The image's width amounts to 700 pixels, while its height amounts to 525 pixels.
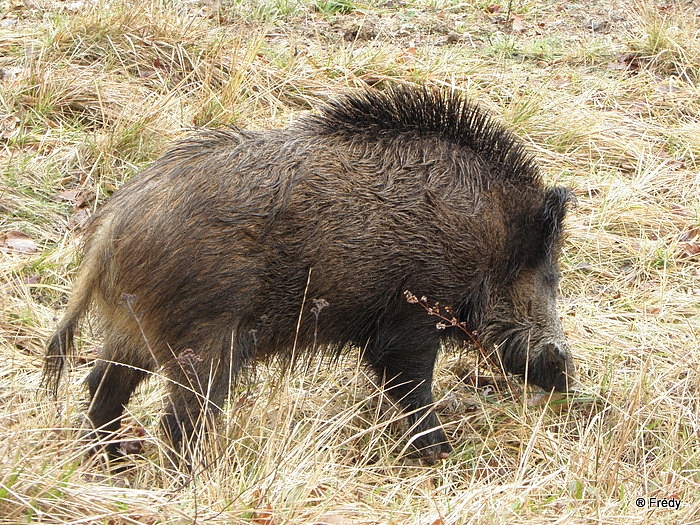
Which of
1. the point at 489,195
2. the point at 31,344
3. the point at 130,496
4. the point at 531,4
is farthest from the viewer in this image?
the point at 531,4

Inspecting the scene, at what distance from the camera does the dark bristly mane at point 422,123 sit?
4.47m

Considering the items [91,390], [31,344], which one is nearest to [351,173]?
[91,390]

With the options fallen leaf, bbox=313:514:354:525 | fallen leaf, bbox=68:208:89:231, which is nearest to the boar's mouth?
fallen leaf, bbox=313:514:354:525

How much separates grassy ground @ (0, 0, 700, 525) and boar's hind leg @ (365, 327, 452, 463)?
5.5 inches

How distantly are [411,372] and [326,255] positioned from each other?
0.88 m

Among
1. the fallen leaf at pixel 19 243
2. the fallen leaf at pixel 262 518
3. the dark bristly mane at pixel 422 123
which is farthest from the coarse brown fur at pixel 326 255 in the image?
the fallen leaf at pixel 19 243

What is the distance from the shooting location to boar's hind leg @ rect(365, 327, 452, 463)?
4527mm

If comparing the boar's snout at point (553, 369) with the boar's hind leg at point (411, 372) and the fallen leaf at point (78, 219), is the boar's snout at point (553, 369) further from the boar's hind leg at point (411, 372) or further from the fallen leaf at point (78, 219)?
the fallen leaf at point (78, 219)

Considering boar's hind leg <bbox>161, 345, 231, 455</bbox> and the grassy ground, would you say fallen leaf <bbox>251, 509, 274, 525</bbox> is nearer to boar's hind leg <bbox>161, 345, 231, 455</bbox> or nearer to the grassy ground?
the grassy ground

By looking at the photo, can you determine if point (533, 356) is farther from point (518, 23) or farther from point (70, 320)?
point (518, 23)

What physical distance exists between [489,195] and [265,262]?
1.24 meters

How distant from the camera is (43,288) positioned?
5.55 meters

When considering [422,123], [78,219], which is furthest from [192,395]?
[78,219]

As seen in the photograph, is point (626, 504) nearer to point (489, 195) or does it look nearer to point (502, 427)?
point (502, 427)
